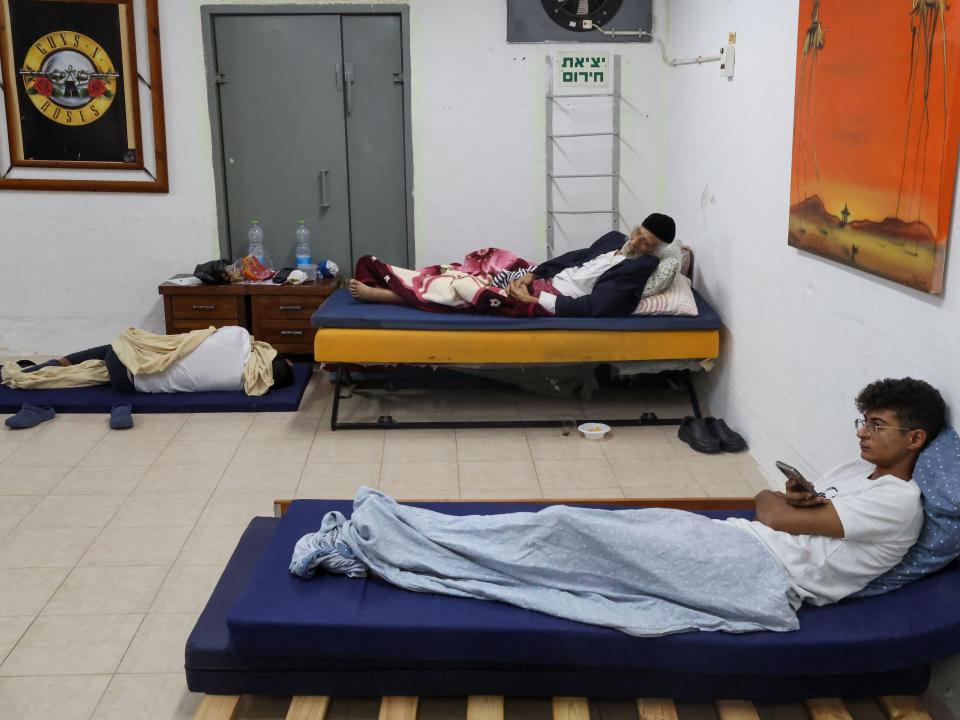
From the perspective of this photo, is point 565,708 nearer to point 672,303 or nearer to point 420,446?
point 420,446

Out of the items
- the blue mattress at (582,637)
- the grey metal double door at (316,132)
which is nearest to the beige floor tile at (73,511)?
the blue mattress at (582,637)

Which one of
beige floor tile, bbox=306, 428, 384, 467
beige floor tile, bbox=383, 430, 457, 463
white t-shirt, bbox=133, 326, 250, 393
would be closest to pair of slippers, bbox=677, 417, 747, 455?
beige floor tile, bbox=383, 430, 457, 463

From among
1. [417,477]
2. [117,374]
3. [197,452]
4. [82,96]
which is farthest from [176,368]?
[82,96]

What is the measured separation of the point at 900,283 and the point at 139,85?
15.1 ft

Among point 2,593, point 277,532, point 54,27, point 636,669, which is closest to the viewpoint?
point 636,669

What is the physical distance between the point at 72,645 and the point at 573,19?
14.6 feet

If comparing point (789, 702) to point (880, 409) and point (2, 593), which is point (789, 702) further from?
point (2, 593)

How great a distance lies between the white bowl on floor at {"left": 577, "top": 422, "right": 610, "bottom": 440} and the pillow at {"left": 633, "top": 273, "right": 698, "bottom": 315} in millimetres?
592

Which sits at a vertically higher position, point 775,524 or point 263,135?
point 263,135

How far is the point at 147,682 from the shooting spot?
9.19 ft

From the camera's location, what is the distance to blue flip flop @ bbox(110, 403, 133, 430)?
491 cm

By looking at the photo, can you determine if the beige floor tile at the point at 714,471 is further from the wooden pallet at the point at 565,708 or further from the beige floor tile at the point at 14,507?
the beige floor tile at the point at 14,507

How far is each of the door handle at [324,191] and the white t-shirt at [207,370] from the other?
3.86ft

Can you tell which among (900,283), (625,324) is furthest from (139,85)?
(900,283)
